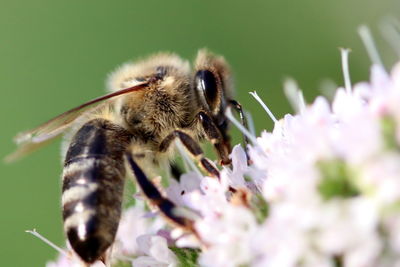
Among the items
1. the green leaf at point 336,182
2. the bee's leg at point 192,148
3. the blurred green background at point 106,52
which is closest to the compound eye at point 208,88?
the bee's leg at point 192,148

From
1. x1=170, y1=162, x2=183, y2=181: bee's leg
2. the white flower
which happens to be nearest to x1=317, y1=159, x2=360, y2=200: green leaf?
the white flower

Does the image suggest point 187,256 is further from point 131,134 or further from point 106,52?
point 106,52

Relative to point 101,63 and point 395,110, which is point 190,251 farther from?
point 101,63

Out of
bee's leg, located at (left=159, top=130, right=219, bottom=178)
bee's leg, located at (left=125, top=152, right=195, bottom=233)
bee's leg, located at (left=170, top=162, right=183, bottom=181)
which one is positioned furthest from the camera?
bee's leg, located at (left=170, top=162, right=183, bottom=181)

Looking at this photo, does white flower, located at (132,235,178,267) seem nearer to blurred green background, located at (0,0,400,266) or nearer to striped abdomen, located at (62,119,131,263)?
striped abdomen, located at (62,119,131,263)

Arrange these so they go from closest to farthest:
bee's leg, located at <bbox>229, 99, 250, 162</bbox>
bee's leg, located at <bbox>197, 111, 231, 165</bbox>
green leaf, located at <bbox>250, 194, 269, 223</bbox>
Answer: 1. green leaf, located at <bbox>250, 194, 269, 223</bbox>
2. bee's leg, located at <bbox>197, 111, 231, 165</bbox>
3. bee's leg, located at <bbox>229, 99, 250, 162</bbox>
